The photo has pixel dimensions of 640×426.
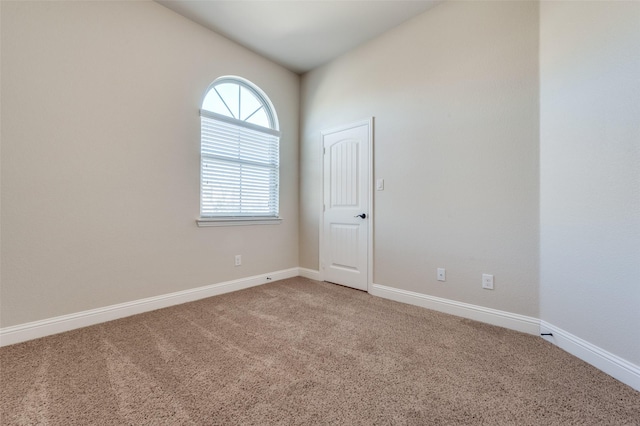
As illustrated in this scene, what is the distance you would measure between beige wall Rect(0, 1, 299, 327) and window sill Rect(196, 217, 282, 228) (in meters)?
0.08

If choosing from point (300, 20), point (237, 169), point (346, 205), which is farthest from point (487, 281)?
point (300, 20)

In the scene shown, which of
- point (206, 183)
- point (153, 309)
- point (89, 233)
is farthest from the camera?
point (206, 183)

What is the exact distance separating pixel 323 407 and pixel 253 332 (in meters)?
0.96

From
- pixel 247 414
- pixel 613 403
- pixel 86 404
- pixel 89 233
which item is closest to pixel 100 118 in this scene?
pixel 89 233

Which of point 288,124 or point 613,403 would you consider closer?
point 613,403

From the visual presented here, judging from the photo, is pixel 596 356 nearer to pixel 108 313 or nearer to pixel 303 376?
pixel 303 376

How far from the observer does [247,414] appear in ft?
4.01

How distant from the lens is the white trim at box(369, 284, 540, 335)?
82.0 inches

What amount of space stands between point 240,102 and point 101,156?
5.36 feet

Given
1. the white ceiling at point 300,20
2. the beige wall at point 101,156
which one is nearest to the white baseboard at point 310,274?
the beige wall at point 101,156

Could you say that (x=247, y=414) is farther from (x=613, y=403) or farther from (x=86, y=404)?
(x=613, y=403)

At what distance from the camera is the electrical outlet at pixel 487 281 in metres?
2.26

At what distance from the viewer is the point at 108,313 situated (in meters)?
2.29

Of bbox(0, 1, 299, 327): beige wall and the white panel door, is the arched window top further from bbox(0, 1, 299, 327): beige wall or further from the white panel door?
the white panel door
